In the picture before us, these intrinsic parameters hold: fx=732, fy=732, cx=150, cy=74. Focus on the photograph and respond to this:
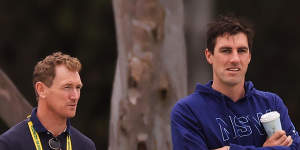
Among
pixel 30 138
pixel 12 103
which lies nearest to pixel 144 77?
pixel 12 103

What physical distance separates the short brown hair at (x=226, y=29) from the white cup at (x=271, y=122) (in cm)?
49

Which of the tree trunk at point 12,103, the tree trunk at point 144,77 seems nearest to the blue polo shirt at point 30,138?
the tree trunk at point 12,103

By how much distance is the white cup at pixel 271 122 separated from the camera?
4.46 metres

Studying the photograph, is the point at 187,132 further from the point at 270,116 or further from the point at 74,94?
the point at 74,94

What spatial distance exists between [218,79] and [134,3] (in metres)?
2.22

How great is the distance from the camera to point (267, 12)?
45.5 feet

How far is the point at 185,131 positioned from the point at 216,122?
20 centimetres

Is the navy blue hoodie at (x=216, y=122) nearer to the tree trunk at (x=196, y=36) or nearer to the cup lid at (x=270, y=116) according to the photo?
the cup lid at (x=270, y=116)

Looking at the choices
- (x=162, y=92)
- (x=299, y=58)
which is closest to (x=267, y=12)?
(x=299, y=58)

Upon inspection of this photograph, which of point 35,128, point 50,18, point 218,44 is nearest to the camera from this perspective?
point 35,128

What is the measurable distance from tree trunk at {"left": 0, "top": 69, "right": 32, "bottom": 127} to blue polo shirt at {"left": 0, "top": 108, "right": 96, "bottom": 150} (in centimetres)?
187

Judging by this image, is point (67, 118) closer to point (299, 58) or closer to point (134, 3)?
point (134, 3)

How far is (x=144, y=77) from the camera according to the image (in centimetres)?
662

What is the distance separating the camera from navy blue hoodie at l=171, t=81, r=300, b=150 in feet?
14.7
